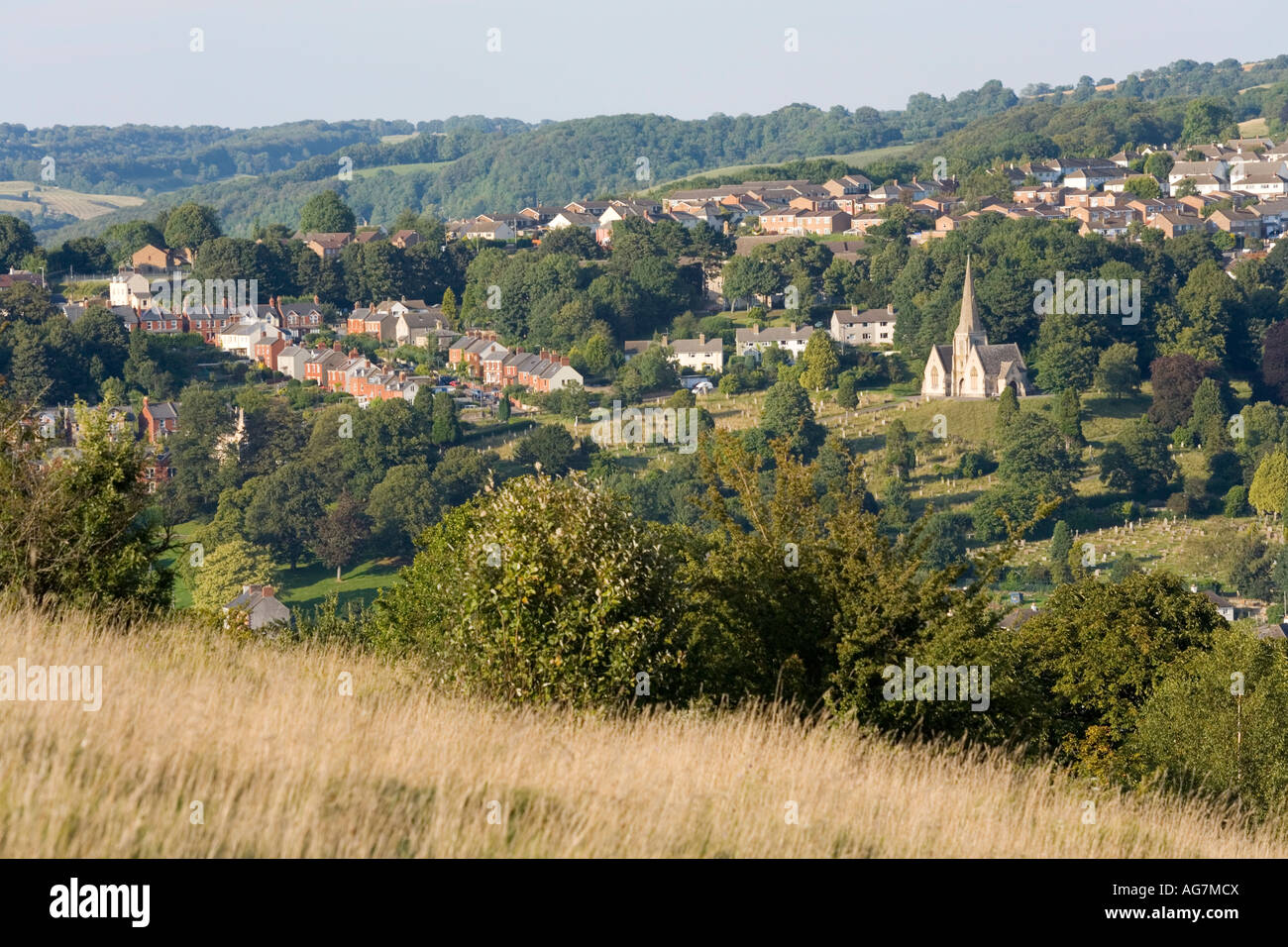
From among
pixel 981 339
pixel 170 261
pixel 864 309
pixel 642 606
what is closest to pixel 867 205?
pixel 864 309

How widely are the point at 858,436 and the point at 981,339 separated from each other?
14.2 metres

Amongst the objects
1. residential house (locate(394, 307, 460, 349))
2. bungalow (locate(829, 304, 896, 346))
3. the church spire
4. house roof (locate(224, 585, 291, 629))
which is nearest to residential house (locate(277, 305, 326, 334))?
residential house (locate(394, 307, 460, 349))

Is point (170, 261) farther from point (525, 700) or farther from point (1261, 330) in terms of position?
point (525, 700)

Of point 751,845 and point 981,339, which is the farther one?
point 981,339

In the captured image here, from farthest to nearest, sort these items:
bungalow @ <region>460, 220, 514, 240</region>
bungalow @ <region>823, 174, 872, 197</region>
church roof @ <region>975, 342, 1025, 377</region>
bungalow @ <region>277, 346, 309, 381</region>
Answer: bungalow @ <region>823, 174, 872, 197</region> → bungalow @ <region>460, 220, 514, 240</region> → bungalow @ <region>277, 346, 309, 381</region> → church roof @ <region>975, 342, 1025, 377</region>

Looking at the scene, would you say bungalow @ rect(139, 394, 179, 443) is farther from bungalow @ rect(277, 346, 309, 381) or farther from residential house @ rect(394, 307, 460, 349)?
residential house @ rect(394, 307, 460, 349)

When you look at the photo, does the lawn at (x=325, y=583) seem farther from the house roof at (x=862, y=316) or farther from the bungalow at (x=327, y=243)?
the bungalow at (x=327, y=243)

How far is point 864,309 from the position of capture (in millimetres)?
84688

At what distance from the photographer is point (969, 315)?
247 feet

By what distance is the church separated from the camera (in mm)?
71938

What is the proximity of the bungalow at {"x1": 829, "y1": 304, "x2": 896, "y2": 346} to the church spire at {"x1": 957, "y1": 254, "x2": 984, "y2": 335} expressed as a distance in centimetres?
566

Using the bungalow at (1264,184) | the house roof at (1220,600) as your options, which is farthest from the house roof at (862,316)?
the bungalow at (1264,184)

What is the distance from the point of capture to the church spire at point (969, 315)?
244 ft

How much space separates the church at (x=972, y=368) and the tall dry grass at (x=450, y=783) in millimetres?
62355
